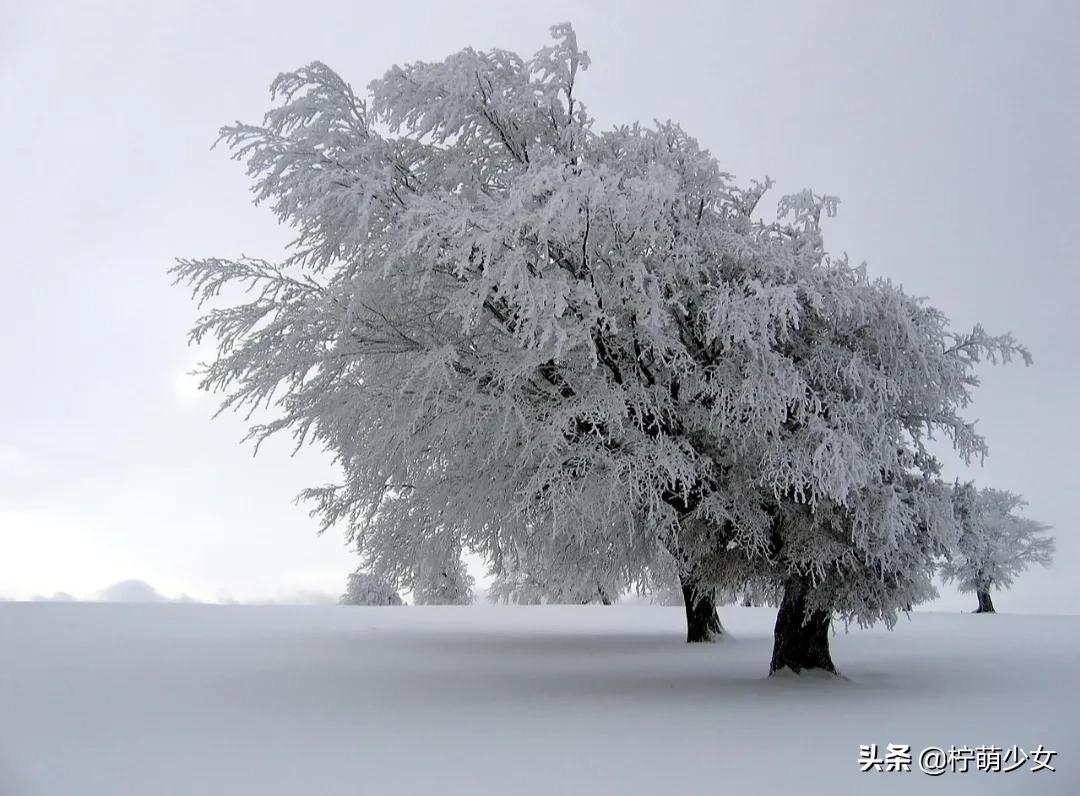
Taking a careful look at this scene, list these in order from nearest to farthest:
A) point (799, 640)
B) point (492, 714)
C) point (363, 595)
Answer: point (492, 714), point (799, 640), point (363, 595)

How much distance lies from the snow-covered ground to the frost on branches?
1756 mm

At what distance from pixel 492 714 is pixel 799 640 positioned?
4801 millimetres

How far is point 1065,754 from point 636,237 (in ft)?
19.3

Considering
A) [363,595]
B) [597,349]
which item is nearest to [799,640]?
[597,349]

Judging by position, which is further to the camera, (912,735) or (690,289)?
(690,289)

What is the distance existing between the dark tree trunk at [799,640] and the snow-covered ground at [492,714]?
15.4 inches

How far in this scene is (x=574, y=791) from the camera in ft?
18.6

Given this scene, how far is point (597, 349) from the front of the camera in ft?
34.3

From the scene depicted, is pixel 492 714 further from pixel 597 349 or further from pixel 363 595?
pixel 363 595

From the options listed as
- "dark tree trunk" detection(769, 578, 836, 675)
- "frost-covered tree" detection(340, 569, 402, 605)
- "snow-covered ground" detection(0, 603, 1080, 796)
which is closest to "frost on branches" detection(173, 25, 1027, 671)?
"dark tree trunk" detection(769, 578, 836, 675)

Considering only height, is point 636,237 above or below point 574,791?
above

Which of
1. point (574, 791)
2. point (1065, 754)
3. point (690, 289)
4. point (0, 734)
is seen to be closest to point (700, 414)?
point (690, 289)

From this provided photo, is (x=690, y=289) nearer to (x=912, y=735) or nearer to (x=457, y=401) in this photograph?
(x=457, y=401)

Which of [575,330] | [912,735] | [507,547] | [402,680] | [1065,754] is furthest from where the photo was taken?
[507,547]
